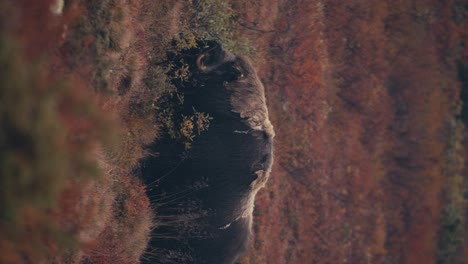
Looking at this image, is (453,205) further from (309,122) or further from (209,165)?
(209,165)

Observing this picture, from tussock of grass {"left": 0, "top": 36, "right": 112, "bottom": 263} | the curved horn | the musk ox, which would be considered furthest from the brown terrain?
A: the curved horn

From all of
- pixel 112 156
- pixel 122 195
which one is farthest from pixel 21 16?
pixel 122 195

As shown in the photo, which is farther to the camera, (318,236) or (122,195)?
(318,236)

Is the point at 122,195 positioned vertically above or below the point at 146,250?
above

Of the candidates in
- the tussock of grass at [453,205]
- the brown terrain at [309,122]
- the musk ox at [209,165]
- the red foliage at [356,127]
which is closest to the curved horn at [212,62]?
the musk ox at [209,165]

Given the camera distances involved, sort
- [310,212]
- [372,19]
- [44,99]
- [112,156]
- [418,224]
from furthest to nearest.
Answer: [418,224] < [372,19] < [310,212] < [112,156] < [44,99]

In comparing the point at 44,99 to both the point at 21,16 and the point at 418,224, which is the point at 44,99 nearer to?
the point at 21,16
